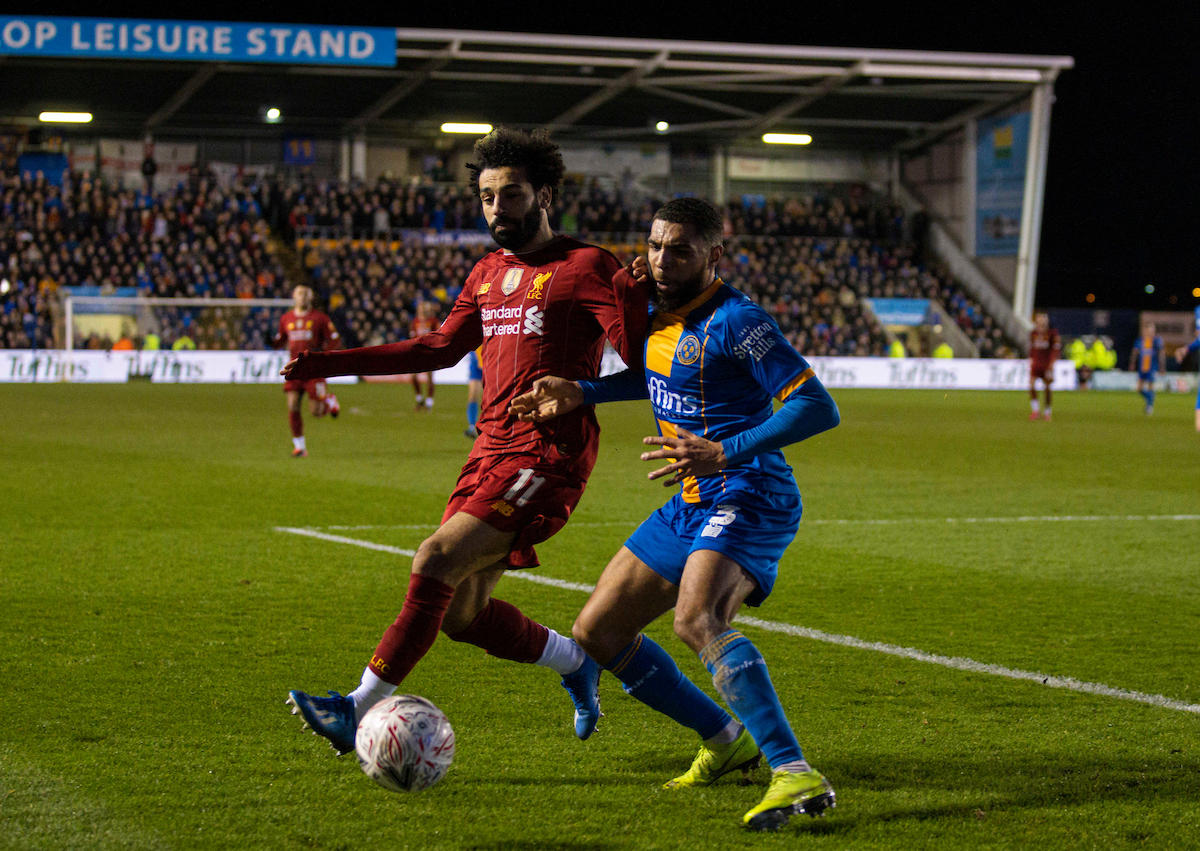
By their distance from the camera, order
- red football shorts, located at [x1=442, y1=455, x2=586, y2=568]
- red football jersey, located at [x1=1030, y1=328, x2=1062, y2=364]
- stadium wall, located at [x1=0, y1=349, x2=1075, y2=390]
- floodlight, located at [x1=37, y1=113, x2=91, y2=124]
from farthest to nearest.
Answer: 1. floodlight, located at [x1=37, y1=113, x2=91, y2=124]
2. stadium wall, located at [x1=0, y1=349, x2=1075, y2=390]
3. red football jersey, located at [x1=1030, y1=328, x2=1062, y2=364]
4. red football shorts, located at [x1=442, y1=455, x2=586, y2=568]

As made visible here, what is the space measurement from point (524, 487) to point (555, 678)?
149cm

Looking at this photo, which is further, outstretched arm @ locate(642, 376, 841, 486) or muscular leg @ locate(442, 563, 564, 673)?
muscular leg @ locate(442, 563, 564, 673)

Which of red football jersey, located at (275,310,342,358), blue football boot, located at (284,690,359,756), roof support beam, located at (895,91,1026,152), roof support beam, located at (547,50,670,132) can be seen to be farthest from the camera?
roof support beam, located at (895,91,1026,152)

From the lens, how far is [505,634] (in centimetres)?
443

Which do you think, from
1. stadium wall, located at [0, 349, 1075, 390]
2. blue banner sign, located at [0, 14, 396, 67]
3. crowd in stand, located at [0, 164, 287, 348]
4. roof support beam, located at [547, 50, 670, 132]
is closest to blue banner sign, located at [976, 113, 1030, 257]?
stadium wall, located at [0, 349, 1075, 390]

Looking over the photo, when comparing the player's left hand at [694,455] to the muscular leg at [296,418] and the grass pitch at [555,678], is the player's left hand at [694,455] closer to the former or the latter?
the grass pitch at [555,678]

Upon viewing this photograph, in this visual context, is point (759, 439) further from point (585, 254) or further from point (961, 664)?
point (961, 664)

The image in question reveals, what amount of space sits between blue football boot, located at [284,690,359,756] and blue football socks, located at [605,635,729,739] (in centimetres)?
82

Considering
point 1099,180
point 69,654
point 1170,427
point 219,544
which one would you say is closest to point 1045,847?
point 69,654

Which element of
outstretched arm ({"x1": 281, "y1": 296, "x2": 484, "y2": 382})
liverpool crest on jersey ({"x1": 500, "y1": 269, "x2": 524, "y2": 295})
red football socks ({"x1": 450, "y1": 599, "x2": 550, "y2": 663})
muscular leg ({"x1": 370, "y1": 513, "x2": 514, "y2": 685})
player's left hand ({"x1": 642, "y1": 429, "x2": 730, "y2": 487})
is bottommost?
red football socks ({"x1": 450, "y1": 599, "x2": 550, "y2": 663})

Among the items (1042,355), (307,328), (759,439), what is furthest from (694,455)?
(1042,355)

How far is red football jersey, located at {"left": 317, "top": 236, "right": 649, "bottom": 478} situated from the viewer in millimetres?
4305

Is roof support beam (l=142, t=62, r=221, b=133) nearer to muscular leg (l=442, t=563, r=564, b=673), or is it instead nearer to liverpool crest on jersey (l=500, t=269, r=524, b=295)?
liverpool crest on jersey (l=500, t=269, r=524, b=295)

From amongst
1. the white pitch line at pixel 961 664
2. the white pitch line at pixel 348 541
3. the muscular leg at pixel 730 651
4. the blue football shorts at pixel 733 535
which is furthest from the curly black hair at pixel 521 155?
the white pitch line at pixel 348 541
